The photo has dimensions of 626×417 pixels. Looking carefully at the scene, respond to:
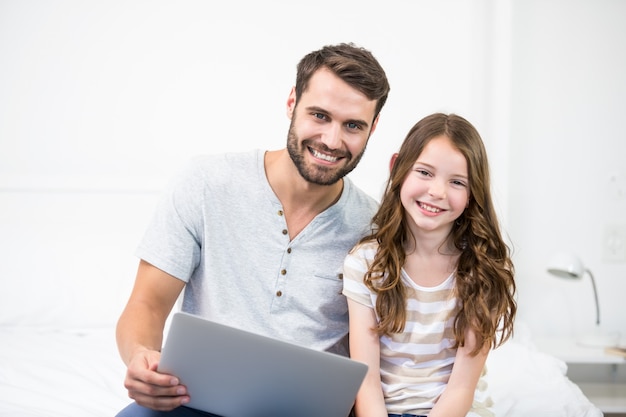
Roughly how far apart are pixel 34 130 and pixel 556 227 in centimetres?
201

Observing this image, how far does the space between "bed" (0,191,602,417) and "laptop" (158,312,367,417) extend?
50cm

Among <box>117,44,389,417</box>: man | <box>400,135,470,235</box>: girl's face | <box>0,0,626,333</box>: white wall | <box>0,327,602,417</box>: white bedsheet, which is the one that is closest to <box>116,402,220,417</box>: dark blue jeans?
<box>117,44,389,417</box>: man

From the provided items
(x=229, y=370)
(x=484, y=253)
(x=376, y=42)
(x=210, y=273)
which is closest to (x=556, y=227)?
(x=376, y=42)

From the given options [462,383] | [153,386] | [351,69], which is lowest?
[462,383]

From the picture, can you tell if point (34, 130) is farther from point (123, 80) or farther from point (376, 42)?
point (376, 42)

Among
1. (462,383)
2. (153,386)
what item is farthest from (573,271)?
(153,386)

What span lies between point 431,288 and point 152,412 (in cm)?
60

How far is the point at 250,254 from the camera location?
4.79ft

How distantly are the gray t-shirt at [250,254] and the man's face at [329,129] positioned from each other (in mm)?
107

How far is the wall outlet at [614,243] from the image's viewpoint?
263 centimetres

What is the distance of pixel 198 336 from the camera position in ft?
3.28

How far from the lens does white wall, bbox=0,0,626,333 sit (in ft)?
7.62

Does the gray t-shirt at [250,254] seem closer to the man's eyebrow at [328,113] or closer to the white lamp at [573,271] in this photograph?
the man's eyebrow at [328,113]

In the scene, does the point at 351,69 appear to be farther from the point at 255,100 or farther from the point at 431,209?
the point at 255,100
